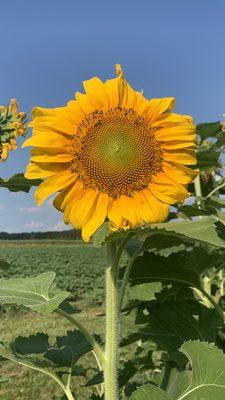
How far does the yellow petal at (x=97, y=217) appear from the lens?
1.28m

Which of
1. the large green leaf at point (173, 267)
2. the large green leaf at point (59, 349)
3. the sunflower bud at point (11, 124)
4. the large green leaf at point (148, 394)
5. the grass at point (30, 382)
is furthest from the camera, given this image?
the sunflower bud at point (11, 124)

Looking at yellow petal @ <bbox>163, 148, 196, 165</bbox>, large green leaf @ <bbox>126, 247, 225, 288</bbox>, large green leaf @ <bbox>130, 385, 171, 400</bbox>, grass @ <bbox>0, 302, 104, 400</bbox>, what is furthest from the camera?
grass @ <bbox>0, 302, 104, 400</bbox>

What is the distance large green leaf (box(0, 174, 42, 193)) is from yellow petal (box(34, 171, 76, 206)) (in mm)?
78

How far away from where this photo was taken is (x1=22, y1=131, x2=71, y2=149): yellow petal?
1293mm

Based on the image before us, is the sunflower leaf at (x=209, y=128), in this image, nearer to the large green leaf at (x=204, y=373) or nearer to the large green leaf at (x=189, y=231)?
the large green leaf at (x=189, y=231)

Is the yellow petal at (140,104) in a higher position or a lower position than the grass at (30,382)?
higher

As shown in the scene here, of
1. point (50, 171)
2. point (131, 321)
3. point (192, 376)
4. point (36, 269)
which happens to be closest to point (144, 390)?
point (192, 376)

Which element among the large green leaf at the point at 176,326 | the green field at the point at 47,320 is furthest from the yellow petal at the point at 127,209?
the green field at the point at 47,320

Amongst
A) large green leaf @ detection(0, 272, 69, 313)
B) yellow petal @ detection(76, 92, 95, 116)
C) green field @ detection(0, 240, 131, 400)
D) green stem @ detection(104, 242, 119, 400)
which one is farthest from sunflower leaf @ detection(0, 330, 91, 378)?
yellow petal @ detection(76, 92, 95, 116)

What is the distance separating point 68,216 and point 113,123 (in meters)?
0.26

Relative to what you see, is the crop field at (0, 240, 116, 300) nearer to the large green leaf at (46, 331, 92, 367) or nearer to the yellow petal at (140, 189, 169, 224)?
the large green leaf at (46, 331, 92, 367)

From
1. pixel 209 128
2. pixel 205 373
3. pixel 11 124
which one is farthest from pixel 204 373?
pixel 11 124

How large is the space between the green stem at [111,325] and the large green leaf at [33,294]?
0.13m

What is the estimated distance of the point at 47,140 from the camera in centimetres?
129
